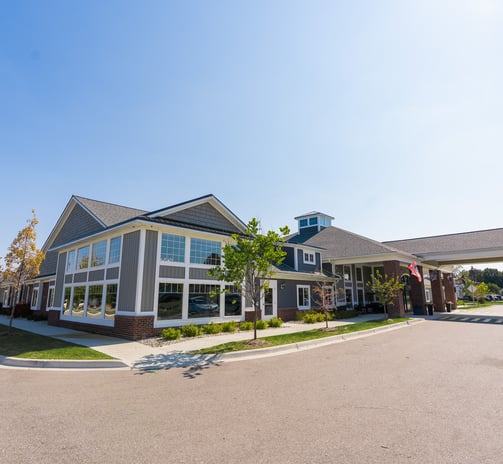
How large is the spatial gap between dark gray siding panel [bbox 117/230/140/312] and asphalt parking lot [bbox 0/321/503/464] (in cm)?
515

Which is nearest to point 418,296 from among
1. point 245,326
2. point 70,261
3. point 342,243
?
point 342,243

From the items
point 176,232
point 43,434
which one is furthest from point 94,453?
point 176,232

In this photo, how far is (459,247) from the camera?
25578 millimetres

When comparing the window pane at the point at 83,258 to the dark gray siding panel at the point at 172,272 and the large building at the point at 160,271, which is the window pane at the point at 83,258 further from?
the dark gray siding panel at the point at 172,272

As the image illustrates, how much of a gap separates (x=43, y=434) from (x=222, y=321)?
1166 centimetres

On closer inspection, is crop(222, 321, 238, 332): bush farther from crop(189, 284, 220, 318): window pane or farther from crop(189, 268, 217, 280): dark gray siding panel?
crop(189, 268, 217, 280): dark gray siding panel

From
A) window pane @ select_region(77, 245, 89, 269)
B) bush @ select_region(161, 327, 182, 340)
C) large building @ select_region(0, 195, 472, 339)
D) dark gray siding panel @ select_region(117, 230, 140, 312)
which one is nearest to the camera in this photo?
bush @ select_region(161, 327, 182, 340)

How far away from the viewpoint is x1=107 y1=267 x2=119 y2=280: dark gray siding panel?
1435 cm

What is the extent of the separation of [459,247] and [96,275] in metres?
27.1

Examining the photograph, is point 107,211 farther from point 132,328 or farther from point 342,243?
point 342,243

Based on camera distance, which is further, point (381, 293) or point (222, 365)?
point (381, 293)

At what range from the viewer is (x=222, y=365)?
28.4 ft

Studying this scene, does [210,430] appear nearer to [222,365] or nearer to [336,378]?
[336,378]

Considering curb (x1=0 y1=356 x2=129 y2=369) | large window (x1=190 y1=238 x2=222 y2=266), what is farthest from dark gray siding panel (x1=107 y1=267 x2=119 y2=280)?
curb (x1=0 y1=356 x2=129 y2=369)
